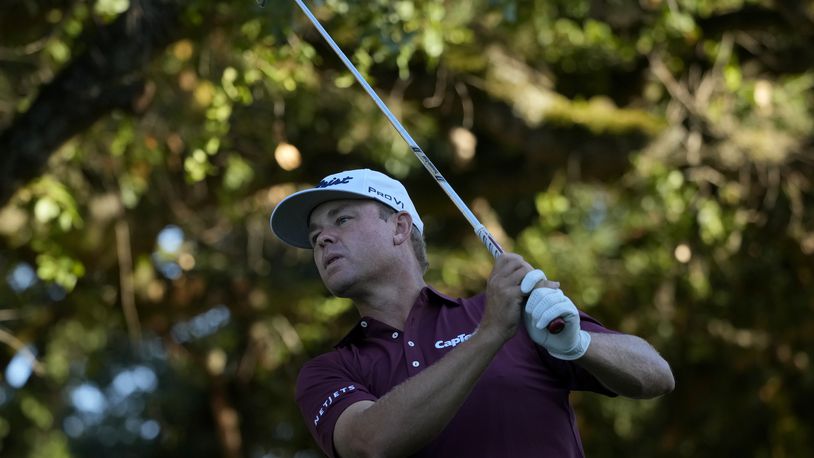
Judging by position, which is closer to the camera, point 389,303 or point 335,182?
point 389,303

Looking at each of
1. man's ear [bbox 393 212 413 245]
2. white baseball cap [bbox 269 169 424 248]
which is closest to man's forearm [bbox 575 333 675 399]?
man's ear [bbox 393 212 413 245]

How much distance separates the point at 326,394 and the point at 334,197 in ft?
2.43

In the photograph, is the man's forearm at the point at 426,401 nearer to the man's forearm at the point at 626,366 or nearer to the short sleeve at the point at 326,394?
the short sleeve at the point at 326,394

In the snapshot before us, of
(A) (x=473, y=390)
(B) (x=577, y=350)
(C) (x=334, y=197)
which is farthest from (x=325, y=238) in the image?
(B) (x=577, y=350)

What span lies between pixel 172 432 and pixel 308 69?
10.7 m

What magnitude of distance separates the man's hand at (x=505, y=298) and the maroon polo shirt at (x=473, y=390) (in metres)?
0.35

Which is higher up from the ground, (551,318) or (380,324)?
(551,318)

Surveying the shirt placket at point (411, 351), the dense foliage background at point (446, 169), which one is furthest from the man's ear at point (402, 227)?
the dense foliage background at point (446, 169)

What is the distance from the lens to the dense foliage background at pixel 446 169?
27.2ft

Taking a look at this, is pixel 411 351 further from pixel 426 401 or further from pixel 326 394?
pixel 426 401

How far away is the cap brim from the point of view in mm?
4570

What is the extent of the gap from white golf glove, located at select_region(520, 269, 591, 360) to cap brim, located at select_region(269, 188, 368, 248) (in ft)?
3.27

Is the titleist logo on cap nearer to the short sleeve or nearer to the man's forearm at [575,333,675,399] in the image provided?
the short sleeve

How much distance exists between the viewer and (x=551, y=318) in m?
3.59
